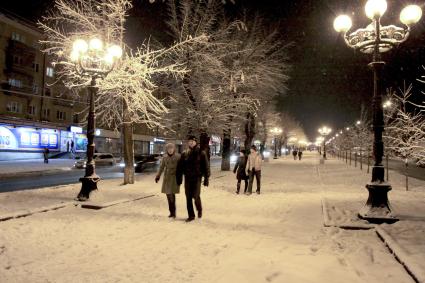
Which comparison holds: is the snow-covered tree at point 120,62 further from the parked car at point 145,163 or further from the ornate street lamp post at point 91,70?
the parked car at point 145,163

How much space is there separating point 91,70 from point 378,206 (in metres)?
9.19

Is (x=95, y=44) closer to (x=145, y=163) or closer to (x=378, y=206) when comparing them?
(x=378, y=206)

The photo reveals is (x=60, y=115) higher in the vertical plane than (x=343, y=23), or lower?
higher

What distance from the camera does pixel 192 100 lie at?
80.8ft

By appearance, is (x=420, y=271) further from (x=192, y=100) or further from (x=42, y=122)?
(x=42, y=122)

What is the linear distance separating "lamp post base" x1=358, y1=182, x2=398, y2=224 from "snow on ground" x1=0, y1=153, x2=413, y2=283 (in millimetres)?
926

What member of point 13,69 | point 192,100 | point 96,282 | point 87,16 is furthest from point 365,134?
point 96,282

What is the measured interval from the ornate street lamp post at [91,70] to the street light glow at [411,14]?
850 centimetres

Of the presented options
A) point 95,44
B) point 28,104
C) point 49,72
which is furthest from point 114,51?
point 49,72

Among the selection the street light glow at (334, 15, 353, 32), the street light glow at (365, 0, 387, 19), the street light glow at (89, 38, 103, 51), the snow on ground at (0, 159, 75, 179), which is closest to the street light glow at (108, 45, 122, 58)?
the street light glow at (89, 38, 103, 51)

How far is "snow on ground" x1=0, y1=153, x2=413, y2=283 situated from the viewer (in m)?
5.82

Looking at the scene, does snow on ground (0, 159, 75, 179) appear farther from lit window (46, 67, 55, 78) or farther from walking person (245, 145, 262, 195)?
lit window (46, 67, 55, 78)

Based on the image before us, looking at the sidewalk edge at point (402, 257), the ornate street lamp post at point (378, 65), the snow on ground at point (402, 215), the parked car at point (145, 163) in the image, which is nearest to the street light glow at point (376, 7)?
the ornate street lamp post at point (378, 65)

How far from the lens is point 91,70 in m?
13.1
